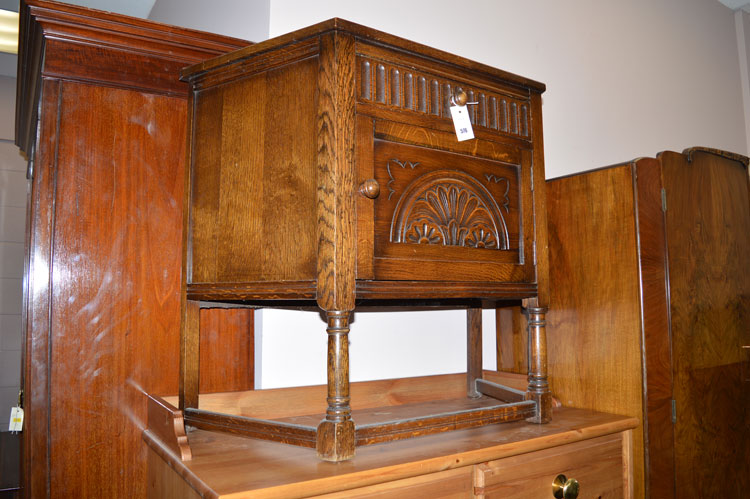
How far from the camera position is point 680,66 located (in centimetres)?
303

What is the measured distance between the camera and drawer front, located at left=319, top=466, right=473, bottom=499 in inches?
38.3

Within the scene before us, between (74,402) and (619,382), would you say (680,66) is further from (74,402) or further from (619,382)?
(74,402)

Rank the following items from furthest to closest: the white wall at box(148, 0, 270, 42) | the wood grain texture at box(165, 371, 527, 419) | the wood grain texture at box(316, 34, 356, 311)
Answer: the white wall at box(148, 0, 270, 42) → the wood grain texture at box(165, 371, 527, 419) → the wood grain texture at box(316, 34, 356, 311)

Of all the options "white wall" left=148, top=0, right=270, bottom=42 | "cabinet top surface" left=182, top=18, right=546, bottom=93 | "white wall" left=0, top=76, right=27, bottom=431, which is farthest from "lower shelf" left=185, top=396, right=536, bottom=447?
"white wall" left=0, top=76, right=27, bottom=431

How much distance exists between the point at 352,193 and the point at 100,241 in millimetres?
751

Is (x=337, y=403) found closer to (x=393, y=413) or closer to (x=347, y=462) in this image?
(x=347, y=462)

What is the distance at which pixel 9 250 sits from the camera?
4.07m

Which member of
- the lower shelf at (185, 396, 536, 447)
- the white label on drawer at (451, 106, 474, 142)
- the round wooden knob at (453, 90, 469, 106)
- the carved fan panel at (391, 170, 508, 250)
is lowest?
the lower shelf at (185, 396, 536, 447)

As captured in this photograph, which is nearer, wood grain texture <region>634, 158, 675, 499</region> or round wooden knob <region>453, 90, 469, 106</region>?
round wooden knob <region>453, 90, 469, 106</region>

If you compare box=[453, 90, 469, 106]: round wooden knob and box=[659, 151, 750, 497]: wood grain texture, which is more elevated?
box=[453, 90, 469, 106]: round wooden knob

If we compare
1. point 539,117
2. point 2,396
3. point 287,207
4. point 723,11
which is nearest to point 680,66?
point 723,11

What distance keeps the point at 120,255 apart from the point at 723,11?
12.3ft

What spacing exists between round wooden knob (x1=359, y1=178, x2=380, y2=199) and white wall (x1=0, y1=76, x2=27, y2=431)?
13.0 feet

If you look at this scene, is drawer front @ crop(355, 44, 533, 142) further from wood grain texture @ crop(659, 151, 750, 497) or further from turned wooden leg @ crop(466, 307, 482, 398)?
turned wooden leg @ crop(466, 307, 482, 398)
